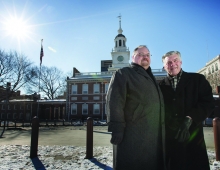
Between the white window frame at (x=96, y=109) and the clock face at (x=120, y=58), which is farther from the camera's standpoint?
the clock face at (x=120, y=58)

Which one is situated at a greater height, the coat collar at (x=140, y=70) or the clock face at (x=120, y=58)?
the clock face at (x=120, y=58)

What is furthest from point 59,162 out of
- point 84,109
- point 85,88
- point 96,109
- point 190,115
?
point 85,88

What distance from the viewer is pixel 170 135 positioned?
231cm

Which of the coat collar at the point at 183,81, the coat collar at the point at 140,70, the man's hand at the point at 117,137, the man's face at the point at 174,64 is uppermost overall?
the man's face at the point at 174,64

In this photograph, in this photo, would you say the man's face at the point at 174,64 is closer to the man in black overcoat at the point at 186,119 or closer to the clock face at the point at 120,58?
the man in black overcoat at the point at 186,119

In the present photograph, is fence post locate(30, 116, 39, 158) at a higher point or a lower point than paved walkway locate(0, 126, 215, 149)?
higher

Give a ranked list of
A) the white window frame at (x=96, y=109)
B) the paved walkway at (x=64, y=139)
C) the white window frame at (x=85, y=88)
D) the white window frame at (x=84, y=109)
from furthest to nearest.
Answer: the white window frame at (x=85, y=88)
the white window frame at (x=84, y=109)
the white window frame at (x=96, y=109)
the paved walkway at (x=64, y=139)

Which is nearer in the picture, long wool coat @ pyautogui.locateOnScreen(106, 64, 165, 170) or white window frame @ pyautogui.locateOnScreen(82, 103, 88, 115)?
long wool coat @ pyautogui.locateOnScreen(106, 64, 165, 170)

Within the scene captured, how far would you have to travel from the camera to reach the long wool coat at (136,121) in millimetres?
1994

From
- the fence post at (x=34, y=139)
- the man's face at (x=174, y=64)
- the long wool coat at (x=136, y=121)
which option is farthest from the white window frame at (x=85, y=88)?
the long wool coat at (x=136, y=121)

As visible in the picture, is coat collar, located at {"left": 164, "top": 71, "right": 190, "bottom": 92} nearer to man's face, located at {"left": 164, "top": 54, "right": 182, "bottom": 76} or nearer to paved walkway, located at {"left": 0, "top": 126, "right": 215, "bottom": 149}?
man's face, located at {"left": 164, "top": 54, "right": 182, "bottom": 76}

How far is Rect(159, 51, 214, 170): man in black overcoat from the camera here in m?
2.22

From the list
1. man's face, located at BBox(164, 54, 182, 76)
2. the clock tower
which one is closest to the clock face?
the clock tower

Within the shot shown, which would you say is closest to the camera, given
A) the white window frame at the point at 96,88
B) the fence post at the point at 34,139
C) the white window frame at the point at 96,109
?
the fence post at the point at 34,139
